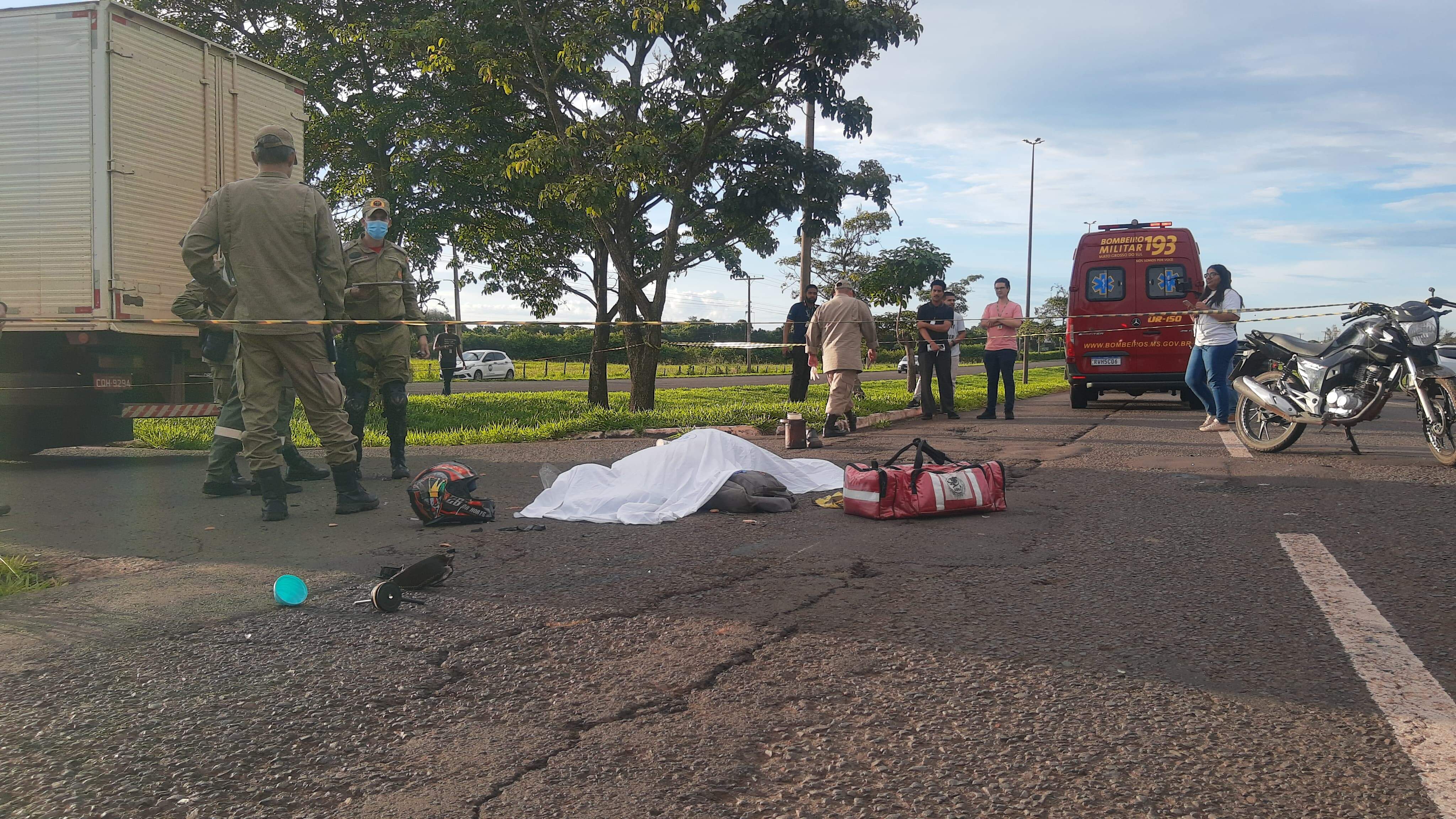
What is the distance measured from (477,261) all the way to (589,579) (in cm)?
1413

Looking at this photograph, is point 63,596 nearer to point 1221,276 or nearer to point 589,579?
point 589,579

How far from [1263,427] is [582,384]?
2451 cm

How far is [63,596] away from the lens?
13.7 feet

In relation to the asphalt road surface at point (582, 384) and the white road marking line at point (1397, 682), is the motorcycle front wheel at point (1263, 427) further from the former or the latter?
the asphalt road surface at point (582, 384)

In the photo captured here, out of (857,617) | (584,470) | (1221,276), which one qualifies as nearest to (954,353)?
(1221,276)

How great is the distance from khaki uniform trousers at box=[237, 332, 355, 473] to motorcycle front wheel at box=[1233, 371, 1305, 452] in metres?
7.31

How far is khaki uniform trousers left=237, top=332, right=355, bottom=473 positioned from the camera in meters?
6.17

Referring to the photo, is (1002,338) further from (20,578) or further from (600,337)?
(20,578)

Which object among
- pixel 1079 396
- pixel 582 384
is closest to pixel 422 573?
pixel 1079 396

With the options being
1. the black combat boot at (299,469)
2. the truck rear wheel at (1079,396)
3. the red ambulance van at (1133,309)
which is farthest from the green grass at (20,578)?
the truck rear wheel at (1079,396)

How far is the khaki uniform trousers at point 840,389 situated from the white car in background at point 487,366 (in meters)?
35.1

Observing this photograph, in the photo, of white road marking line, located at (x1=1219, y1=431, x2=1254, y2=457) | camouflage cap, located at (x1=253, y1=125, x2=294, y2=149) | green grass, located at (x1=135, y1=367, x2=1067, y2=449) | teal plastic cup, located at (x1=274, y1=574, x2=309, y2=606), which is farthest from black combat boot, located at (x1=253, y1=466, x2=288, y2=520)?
white road marking line, located at (x1=1219, y1=431, x2=1254, y2=457)

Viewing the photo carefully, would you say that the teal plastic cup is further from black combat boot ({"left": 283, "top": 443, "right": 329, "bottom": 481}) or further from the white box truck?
the white box truck

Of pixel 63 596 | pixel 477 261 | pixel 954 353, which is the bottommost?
pixel 63 596
